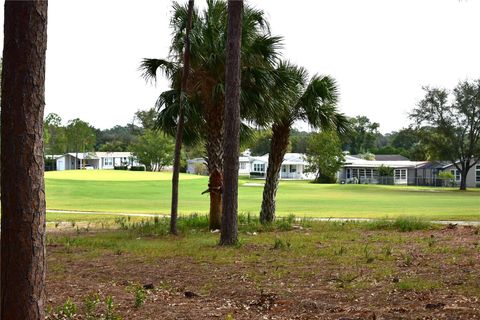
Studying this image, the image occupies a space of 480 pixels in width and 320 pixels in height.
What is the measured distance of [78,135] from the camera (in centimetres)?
8969

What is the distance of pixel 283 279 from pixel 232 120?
16.7 ft

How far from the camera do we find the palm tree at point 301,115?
17.2 meters

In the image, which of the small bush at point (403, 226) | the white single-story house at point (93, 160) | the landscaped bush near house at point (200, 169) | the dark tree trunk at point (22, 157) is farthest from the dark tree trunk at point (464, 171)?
the dark tree trunk at point (22, 157)

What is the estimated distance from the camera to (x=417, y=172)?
7588 cm

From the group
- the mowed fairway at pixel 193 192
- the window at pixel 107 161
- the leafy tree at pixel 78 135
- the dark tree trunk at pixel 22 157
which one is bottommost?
the mowed fairway at pixel 193 192

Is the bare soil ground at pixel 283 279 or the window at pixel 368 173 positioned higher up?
the window at pixel 368 173

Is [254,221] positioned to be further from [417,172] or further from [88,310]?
[417,172]

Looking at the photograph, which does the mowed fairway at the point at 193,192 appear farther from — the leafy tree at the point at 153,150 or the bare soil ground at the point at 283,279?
the bare soil ground at the point at 283,279

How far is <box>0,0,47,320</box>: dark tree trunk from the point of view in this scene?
3.74 meters

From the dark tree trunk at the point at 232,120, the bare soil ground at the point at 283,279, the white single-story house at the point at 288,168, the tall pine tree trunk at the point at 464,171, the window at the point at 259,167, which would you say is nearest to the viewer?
the bare soil ground at the point at 283,279

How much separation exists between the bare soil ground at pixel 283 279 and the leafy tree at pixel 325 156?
56493 millimetres

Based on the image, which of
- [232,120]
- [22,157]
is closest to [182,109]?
[232,120]

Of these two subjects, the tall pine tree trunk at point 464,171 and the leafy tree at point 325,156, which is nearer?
the tall pine tree trunk at point 464,171

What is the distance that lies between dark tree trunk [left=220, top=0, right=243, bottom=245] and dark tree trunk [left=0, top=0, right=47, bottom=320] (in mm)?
7987
